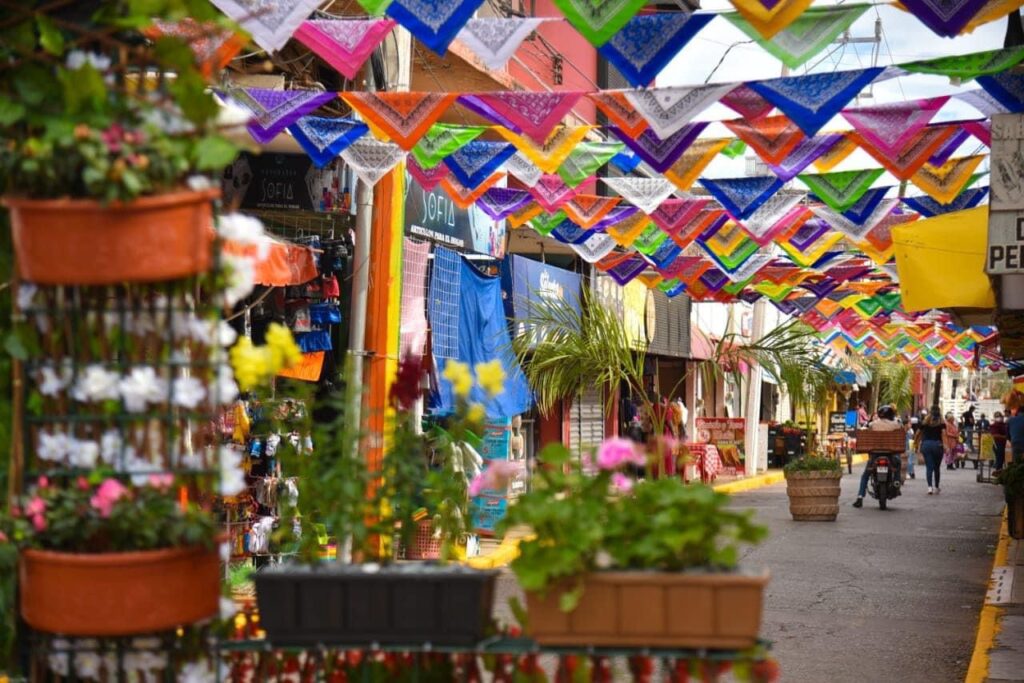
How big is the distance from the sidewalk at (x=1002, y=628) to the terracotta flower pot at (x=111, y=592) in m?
6.12

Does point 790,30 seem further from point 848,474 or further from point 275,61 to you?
point 848,474

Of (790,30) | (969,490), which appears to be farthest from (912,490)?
(790,30)

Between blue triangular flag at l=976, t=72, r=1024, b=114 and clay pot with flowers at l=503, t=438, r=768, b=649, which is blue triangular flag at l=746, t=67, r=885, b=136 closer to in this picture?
blue triangular flag at l=976, t=72, r=1024, b=114

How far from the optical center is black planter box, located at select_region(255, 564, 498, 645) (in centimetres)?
399

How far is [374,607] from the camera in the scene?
13.1ft

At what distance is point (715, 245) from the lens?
1780 centimetres

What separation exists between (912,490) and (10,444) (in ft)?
97.6

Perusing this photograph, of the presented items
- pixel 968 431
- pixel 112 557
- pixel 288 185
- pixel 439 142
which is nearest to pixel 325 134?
pixel 439 142

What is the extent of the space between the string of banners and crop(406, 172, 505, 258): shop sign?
7.00 metres

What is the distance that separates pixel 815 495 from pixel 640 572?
18144mm

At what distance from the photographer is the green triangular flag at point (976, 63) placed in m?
7.73

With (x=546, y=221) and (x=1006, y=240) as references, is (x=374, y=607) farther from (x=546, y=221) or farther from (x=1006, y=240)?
(x=546, y=221)

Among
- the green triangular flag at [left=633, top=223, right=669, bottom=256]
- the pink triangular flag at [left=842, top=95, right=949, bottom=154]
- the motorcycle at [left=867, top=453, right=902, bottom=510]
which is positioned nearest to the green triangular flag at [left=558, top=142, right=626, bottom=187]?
the pink triangular flag at [left=842, top=95, right=949, bottom=154]

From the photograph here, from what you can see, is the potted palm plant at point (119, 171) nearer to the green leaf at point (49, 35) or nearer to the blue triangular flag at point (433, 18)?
the green leaf at point (49, 35)
